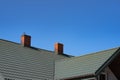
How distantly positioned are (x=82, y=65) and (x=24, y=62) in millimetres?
5136

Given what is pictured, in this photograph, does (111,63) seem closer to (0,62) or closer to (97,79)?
(97,79)

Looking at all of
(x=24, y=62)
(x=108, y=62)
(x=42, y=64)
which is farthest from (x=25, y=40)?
(x=108, y=62)

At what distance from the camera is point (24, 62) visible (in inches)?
1300

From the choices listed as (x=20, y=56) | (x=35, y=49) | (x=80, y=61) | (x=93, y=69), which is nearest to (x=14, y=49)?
(x=20, y=56)

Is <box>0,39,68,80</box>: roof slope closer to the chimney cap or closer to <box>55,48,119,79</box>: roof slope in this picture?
<box>55,48,119,79</box>: roof slope

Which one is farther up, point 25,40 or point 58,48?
point 58,48

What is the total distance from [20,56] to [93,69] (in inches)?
288

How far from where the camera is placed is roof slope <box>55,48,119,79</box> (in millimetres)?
30688

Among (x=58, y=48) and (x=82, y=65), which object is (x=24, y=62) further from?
(x=58, y=48)

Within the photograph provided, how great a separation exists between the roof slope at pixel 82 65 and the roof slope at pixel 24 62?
1.06 metres

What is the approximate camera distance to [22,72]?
31219 mm

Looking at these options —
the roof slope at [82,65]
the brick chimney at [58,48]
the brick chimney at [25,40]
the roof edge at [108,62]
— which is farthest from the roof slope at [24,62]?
the roof edge at [108,62]

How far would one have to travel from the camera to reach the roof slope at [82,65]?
30.7 meters

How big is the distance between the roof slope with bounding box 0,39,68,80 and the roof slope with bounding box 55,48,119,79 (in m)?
1.06
